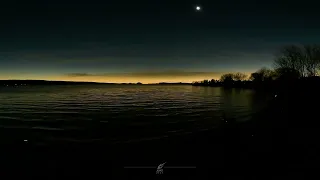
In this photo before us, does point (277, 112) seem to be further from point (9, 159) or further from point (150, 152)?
point (9, 159)

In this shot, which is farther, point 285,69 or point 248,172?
point 285,69

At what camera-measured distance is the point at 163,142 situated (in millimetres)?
22703

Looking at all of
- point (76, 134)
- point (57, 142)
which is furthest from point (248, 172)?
point (76, 134)

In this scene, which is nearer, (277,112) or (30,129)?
(30,129)

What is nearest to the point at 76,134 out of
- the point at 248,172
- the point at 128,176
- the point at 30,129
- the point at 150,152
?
the point at 30,129

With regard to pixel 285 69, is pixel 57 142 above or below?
below

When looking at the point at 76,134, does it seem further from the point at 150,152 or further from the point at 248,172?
the point at 248,172

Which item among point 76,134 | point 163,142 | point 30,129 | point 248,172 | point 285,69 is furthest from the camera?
point 285,69

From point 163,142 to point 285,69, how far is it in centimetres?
8850

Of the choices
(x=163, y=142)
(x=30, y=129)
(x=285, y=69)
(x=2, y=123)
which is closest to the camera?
(x=163, y=142)

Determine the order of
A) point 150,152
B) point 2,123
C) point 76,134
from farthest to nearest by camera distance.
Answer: point 2,123, point 76,134, point 150,152

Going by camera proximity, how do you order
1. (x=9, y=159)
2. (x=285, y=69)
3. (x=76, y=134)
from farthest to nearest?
(x=285, y=69) < (x=76, y=134) < (x=9, y=159)

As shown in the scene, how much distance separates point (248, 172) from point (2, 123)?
1277 inches

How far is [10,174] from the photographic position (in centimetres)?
1407
